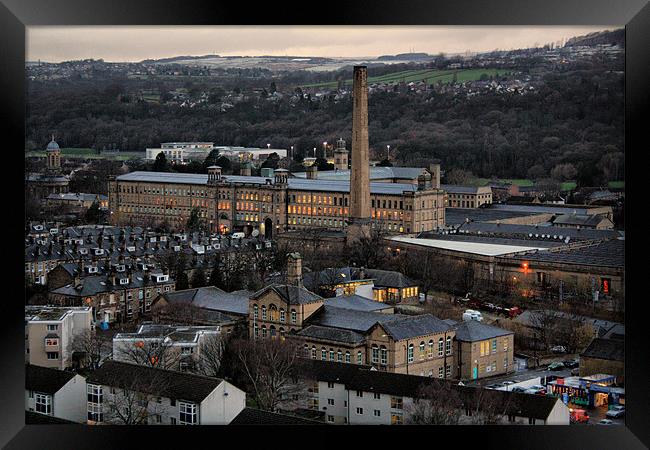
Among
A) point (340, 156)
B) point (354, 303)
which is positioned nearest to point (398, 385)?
point (354, 303)

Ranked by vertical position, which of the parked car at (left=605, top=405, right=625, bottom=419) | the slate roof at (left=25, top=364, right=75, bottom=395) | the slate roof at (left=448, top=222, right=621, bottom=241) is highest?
the slate roof at (left=448, top=222, right=621, bottom=241)

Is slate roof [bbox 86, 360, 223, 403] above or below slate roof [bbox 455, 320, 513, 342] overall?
below

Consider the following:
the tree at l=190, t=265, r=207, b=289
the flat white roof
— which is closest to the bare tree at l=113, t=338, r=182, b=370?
the tree at l=190, t=265, r=207, b=289

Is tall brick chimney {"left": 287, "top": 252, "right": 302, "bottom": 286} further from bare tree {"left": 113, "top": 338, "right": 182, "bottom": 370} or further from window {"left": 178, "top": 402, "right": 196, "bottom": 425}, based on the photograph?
window {"left": 178, "top": 402, "right": 196, "bottom": 425}

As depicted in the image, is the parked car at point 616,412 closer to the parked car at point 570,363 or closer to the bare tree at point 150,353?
the parked car at point 570,363

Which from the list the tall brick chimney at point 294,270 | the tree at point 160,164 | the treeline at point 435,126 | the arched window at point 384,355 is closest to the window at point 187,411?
the arched window at point 384,355

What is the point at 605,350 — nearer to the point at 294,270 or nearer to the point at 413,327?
the point at 413,327

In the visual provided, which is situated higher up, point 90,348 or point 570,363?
point 90,348
